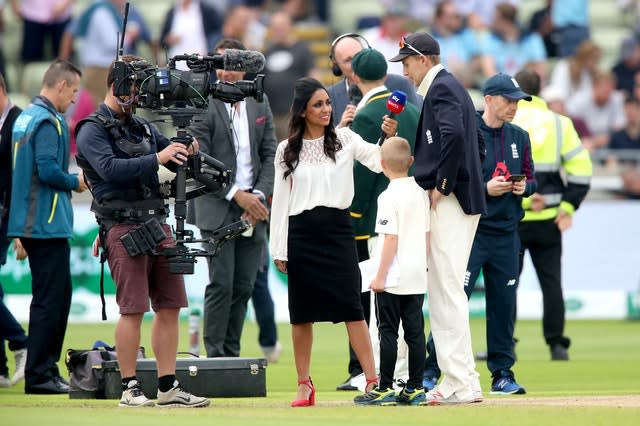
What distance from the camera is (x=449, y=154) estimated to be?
390 inches

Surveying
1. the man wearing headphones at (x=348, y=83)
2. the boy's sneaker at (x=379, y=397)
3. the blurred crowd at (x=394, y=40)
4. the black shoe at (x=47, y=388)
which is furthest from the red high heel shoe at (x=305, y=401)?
the blurred crowd at (x=394, y=40)

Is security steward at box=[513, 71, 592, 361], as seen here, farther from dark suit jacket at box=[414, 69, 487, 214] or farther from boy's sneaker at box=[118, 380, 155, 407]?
boy's sneaker at box=[118, 380, 155, 407]

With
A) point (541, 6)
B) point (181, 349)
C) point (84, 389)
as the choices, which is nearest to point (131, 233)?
point (84, 389)

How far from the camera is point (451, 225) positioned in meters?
10.1

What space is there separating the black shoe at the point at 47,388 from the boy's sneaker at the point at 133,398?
5.69 feet

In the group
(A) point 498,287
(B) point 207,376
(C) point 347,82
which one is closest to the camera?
(B) point 207,376

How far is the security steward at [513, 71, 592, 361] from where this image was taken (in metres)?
13.5

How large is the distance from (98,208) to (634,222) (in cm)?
1025

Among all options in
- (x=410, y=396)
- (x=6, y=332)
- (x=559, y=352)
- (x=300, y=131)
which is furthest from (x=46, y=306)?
(x=559, y=352)

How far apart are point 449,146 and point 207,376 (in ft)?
8.24

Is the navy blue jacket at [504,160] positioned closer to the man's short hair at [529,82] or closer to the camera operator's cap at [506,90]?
the camera operator's cap at [506,90]

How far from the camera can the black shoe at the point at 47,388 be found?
11570 mm

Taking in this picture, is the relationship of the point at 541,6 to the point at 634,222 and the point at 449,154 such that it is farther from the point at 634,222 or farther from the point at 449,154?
the point at 449,154

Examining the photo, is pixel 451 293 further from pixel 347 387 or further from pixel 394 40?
pixel 394 40
